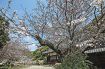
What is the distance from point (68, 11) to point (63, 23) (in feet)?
2.07

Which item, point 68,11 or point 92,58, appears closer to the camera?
point 68,11

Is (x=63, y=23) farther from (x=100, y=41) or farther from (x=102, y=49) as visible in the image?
(x=102, y=49)

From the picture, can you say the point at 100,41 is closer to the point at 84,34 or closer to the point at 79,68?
the point at 84,34

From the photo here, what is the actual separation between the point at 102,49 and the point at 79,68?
3.31 meters

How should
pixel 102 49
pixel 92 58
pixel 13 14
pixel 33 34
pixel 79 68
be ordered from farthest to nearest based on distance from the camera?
pixel 92 58 → pixel 102 49 → pixel 13 14 → pixel 33 34 → pixel 79 68

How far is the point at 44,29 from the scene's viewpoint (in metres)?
11.9

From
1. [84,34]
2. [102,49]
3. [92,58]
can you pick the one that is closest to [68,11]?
[84,34]

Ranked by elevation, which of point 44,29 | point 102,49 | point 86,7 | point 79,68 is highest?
point 86,7

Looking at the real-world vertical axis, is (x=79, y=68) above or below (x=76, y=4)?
below

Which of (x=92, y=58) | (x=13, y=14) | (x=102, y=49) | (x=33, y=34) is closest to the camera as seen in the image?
(x=33, y=34)

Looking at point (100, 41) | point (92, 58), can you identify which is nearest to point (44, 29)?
point (100, 41)

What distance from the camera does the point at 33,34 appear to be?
10953 mm

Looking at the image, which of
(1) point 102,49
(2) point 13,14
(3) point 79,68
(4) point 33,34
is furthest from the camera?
(1) point 102,49

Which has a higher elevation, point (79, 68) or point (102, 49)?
point (102, 49)
